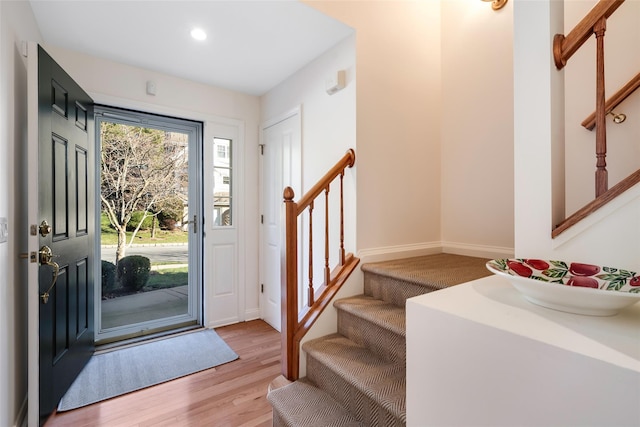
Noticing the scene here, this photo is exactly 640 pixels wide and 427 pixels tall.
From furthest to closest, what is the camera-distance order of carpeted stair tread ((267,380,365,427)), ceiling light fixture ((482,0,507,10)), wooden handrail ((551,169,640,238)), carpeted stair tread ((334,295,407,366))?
ceiling light fixture ((482,0,507,10)), carpeted stair tread ((334,295,407,366)), carpeted stair tread ((267,380,365,427)), wooden handrail ((551,169,640,238))

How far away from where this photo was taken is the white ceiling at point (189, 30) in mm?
1856

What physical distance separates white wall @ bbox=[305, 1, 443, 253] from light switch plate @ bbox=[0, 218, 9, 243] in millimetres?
1885

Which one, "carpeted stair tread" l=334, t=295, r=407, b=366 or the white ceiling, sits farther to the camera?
the white ceiling

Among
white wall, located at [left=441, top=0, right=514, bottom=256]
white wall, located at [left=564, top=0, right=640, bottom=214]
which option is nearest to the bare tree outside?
white wall, located at [left=441, top=0, right=514, bottom=256]

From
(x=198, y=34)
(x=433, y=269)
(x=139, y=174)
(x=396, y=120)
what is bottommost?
(x=433, y=269)

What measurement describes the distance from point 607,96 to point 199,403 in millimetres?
3091

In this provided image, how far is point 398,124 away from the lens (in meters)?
2.25

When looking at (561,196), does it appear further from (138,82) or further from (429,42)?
(138,82)

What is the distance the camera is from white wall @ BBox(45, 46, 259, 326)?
2389 millimetres

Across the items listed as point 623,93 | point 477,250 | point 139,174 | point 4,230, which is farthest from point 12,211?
point 623,93

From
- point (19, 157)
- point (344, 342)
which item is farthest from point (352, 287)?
point (19, 157)

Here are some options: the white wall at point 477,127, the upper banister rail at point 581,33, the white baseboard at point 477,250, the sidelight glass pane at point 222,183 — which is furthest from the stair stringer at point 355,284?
the sidelight glass pane at point 222,183

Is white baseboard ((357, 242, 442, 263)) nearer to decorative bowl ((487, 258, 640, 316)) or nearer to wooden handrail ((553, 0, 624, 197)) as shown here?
decorative bowl ((487, 258, 640, 316))

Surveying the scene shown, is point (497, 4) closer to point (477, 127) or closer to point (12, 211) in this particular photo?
point (477, 127)
